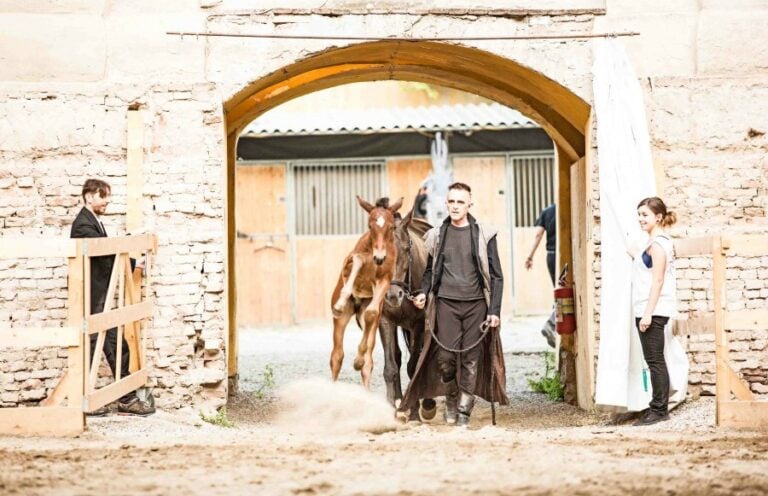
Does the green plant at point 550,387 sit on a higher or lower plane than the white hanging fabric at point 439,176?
lower

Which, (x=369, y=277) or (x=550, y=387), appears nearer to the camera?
(x=369, y=277)

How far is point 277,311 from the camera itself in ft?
67.5

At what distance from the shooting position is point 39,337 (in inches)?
292

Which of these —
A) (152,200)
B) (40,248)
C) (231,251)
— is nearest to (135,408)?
(152,200)

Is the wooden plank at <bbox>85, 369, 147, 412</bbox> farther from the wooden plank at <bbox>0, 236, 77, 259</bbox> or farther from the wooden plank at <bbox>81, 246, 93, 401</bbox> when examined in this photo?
the wooden plank at <bbox>0, 236, 77, 259</bbox>

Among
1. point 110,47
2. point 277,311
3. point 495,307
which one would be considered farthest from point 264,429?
point 277,311

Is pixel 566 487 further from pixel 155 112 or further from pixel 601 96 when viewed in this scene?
pixel 155 112

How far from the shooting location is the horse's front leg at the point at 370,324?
8.86 meters

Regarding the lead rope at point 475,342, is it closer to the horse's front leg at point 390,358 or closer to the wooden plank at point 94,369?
the horse's front leg at point 390,358

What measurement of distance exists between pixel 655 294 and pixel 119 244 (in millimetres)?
3812

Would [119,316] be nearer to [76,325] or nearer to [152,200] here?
[76,325]

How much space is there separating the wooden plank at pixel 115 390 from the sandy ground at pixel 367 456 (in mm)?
210

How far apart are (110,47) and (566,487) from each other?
5593 mm

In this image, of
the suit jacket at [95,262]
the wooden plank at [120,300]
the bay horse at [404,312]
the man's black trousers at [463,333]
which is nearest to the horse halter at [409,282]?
the bay horse at [404,312]
